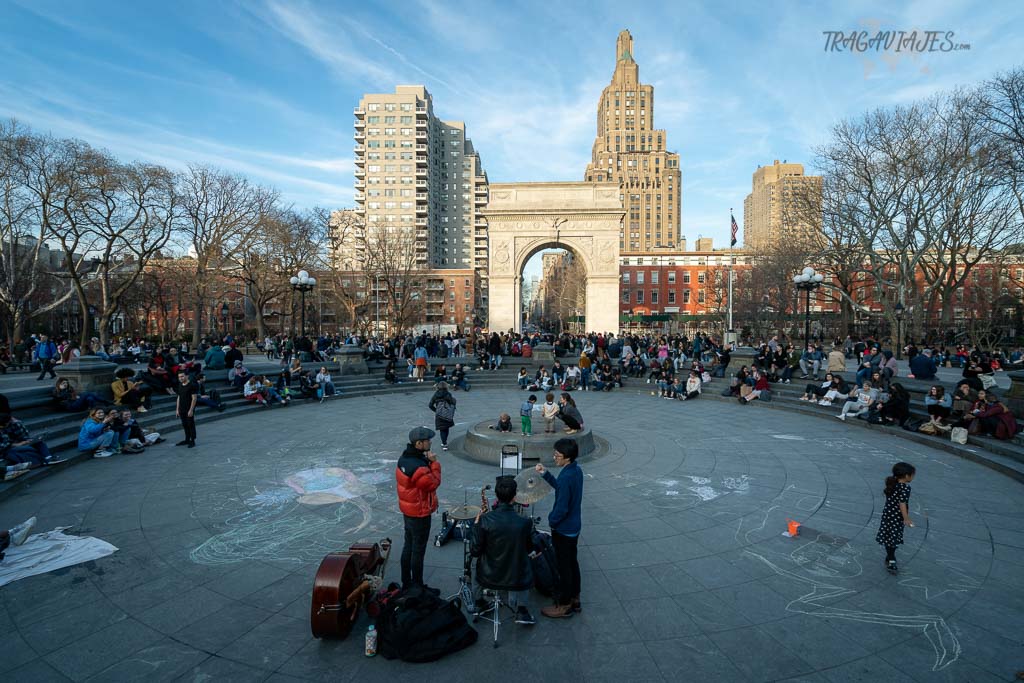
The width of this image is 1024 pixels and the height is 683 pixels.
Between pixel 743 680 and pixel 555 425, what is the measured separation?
7354 mm

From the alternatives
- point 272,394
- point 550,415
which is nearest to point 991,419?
point 550,415

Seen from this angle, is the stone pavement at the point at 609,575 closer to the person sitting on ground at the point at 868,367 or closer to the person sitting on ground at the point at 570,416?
the person sitting on ground at the point at 570,416

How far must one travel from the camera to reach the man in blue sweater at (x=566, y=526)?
416cm

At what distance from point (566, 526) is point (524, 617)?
2.87 ft

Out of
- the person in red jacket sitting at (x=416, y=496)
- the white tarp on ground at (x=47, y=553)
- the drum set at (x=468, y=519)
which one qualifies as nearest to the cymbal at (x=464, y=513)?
the drum set at (x=468, y=519)

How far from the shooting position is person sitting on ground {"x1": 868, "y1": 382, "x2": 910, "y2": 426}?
11812 millimetres

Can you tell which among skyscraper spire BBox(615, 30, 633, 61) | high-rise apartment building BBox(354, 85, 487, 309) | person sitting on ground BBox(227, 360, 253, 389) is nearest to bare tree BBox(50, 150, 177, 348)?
person sitting on ground BBox(227, 360, 253, 389)

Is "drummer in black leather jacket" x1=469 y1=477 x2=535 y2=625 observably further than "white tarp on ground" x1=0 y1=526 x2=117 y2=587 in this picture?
No

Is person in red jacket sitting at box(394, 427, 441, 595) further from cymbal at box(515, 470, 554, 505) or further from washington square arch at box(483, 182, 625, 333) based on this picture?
washington square arch at box(483, 182, 625, 333)

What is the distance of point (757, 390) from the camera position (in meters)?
16.6

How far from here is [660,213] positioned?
115 meters

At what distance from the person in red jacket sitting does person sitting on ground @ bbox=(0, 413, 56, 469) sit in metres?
7.78

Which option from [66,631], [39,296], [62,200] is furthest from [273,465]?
[39,296]

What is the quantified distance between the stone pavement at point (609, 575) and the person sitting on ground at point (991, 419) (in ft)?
4.20
